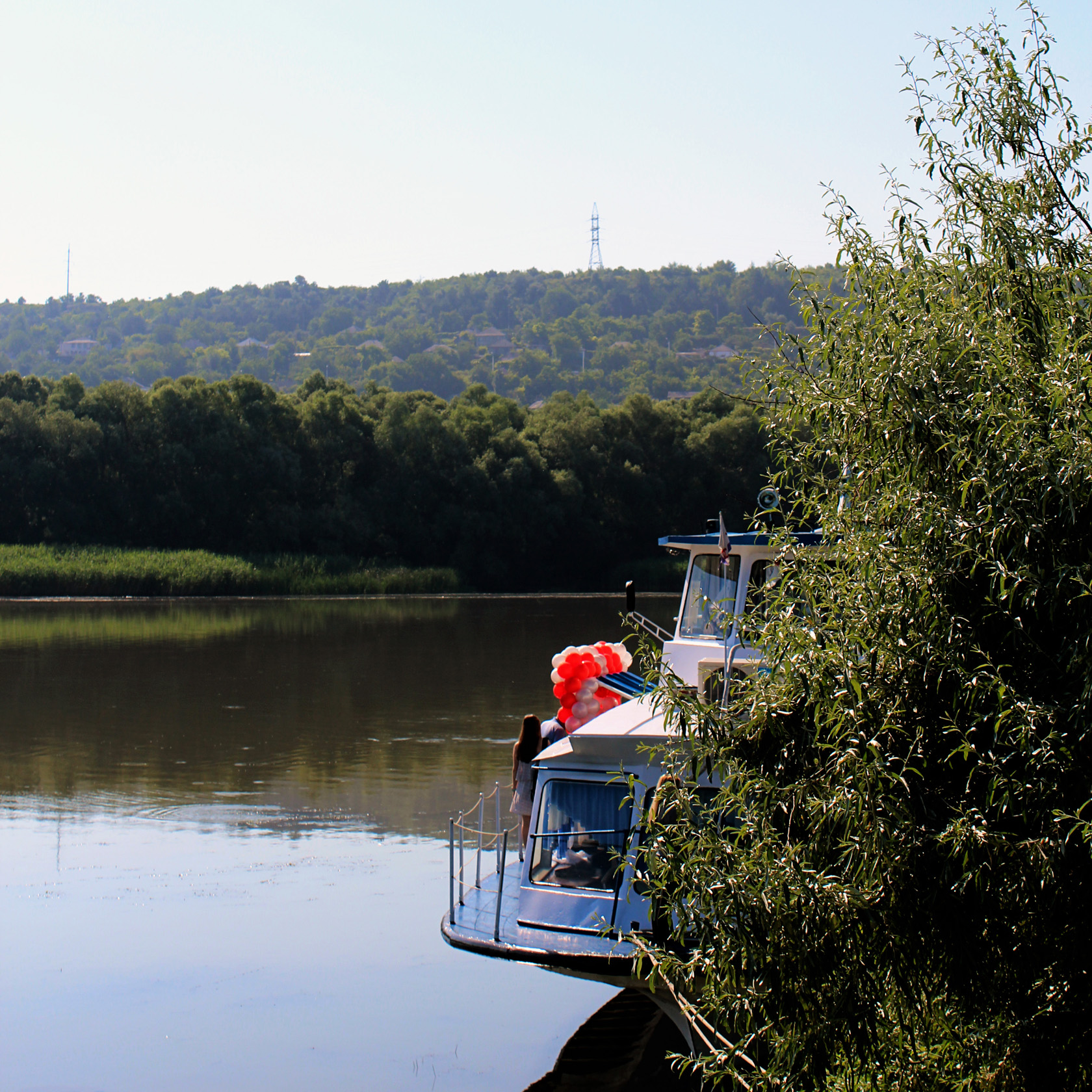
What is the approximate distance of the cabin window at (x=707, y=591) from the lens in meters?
12.2

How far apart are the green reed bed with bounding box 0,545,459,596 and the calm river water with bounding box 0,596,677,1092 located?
73.7 feet

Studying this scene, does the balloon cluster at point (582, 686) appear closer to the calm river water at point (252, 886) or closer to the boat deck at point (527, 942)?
the boat deck at point (527, 942)

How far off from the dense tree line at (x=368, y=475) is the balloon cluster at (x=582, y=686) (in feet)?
168

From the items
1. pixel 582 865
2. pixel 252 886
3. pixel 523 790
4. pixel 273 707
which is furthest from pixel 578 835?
pixel 273 707

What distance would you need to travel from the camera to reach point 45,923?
12.5m

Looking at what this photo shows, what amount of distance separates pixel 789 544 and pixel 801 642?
0.85 metres

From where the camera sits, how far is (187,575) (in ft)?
175

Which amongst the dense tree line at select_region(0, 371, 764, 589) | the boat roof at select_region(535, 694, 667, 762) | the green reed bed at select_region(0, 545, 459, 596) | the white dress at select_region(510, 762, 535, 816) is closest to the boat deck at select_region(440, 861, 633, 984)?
the white dress at select_region(510, 762, 535, 816)

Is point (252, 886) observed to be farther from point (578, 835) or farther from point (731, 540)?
point (731, 540)

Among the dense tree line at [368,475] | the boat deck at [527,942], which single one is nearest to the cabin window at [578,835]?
the boat deck at [527,942]

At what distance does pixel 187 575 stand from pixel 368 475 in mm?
15893

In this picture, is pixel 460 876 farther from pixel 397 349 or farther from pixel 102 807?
pixel 397 349

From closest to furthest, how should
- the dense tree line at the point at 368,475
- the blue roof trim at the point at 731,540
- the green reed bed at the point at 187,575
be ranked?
the blue roof trim at the point at 731,540
the green reed bed at the point at 187,575
the dense tree line at the point at 368,475

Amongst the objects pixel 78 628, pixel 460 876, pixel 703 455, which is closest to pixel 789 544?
pixel 460 876
